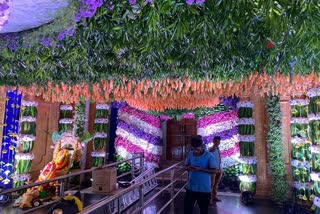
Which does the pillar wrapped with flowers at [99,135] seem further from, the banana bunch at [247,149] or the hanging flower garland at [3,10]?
the hanging flower garland at [3,10]

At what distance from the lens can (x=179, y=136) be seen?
432 inches

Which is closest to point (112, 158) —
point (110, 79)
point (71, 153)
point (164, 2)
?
point (71, 153)

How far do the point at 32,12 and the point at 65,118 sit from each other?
586 cm

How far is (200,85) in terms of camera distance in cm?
538

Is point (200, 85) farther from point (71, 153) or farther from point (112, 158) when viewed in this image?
point (112, 158)

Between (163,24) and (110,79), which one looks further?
(110,79)

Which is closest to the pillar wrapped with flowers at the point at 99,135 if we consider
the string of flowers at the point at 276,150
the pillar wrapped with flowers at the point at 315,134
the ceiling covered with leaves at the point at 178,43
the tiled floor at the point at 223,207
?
the tiled floor at the point at 223,207

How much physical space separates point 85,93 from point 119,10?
441 cm

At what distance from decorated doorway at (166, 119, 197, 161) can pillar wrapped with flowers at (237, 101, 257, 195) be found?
3.82 m

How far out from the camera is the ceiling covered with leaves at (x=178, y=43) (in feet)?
7.00

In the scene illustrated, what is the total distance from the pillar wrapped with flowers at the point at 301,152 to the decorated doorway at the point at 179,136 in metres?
5.16

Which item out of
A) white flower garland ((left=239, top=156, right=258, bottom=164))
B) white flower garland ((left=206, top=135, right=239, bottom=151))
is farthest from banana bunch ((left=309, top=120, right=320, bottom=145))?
white flower garland ((left=206, top=135, right=239, bottom=151))

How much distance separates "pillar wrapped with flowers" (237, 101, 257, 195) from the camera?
6.64m

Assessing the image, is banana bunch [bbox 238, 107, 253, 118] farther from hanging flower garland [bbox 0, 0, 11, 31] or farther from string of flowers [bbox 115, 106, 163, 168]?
hanging flower garland [bbox 0, 0, 11, 31]
